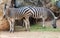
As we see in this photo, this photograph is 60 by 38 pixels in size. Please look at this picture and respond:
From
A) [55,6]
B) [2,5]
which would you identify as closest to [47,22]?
[55,6]

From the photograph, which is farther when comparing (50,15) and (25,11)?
(50,15)

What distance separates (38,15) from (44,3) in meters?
1.81

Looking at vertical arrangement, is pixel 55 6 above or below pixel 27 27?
above

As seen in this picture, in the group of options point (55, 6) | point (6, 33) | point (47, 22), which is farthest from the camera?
point (55, 6)

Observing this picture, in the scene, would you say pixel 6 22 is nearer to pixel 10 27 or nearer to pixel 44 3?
pixel 10 27

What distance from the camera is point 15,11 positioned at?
618cm

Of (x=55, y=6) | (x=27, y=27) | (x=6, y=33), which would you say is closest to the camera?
(x=6, y=33)

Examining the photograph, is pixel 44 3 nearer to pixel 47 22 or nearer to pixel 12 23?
pixel 47 22

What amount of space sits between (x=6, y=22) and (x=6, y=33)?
0.50m

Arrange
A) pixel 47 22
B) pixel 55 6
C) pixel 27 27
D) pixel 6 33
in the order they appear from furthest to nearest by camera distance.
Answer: pixel 55 6 → pixel 47 22 → pixel 27 27 → pixel 6 33

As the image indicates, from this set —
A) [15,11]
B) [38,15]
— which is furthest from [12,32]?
[38,15]

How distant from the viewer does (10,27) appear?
6.16 m

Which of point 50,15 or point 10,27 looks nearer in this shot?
point 10,27

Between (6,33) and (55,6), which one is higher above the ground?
(55,6)
